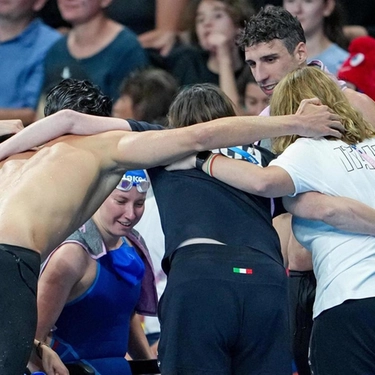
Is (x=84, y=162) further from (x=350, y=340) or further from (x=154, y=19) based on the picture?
(x=154, y=19)

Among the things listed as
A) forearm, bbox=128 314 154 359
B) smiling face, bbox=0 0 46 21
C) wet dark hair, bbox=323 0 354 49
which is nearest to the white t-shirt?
forearm, bbox=128 314 154 359

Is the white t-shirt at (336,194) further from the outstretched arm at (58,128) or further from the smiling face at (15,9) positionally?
the smiling face at (15,9)

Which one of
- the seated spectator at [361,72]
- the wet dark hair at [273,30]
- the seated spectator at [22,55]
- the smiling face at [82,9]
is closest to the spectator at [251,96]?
the seated spectator at [361,72]

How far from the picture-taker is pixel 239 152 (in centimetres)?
297

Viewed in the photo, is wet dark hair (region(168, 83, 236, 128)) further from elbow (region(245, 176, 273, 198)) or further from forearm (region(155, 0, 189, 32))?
forearm (region(155, 0, 189, 32))

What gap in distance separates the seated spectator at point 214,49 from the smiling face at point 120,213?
2.24 m

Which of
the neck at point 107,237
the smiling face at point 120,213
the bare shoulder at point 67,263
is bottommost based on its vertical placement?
the neck at point 107,237

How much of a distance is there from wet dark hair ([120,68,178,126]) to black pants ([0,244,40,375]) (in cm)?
301

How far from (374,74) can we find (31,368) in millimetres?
2479

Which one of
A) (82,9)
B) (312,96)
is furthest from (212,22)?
(312,96)

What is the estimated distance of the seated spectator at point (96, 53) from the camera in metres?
5.79

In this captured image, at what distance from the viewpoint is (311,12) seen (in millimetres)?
5641

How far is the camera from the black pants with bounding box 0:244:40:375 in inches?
99.3

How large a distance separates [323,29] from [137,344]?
2763 millimetres
